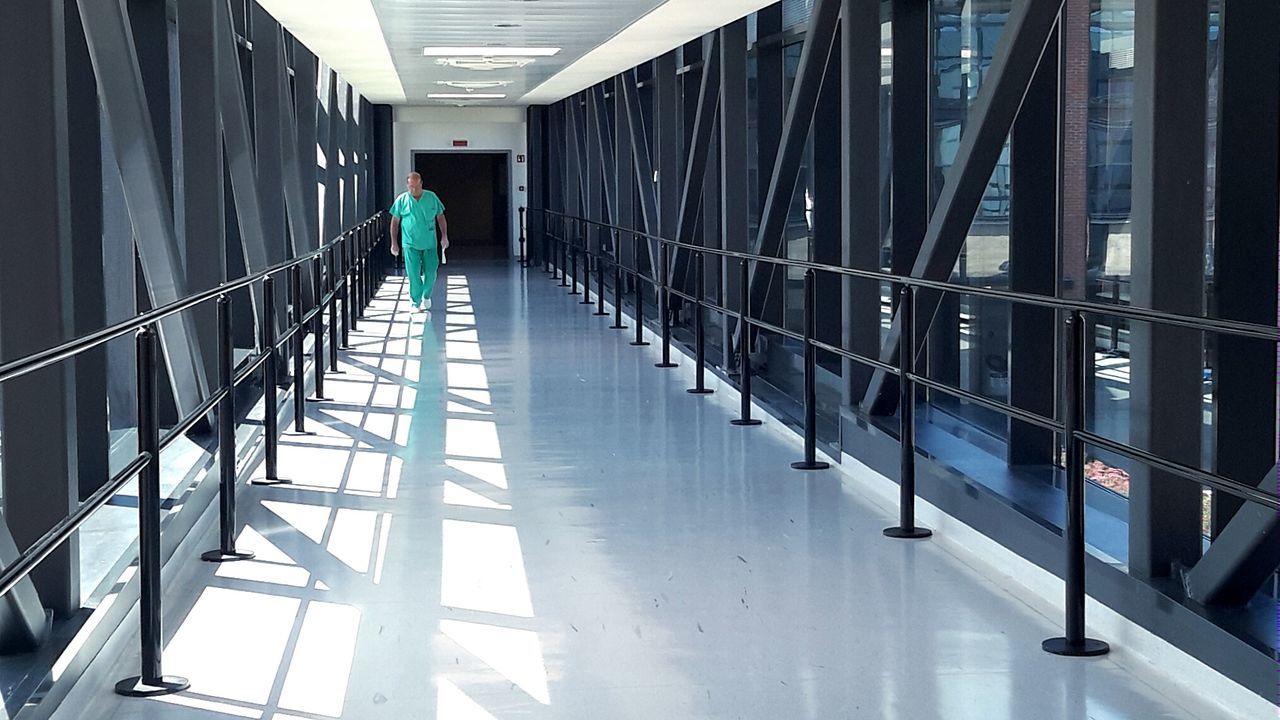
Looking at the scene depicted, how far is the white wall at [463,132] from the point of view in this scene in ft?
75.7

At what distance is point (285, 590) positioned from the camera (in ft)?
14.5

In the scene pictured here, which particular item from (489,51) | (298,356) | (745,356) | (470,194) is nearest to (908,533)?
(745,356)

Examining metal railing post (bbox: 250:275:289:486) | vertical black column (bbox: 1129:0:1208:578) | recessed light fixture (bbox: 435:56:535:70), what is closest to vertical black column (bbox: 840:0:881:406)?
metal railing post (bbox: 250:275:289:486)

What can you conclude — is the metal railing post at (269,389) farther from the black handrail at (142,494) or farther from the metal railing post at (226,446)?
the black handrail at (142,494)

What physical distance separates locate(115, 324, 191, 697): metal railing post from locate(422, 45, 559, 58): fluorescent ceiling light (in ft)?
25.7

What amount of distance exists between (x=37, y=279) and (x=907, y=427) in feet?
9.34

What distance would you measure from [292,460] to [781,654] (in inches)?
135

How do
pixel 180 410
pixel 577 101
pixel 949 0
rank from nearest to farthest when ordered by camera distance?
pixel 180 410 < pixel 949 0 < pixel 577 101

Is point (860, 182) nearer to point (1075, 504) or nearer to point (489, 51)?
point (1075, 504)

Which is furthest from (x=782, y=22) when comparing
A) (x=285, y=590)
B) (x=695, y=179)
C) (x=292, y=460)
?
(x=285, y=590)

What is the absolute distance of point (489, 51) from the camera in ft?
37.7

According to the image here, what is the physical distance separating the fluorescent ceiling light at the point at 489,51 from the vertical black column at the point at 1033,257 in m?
6.12

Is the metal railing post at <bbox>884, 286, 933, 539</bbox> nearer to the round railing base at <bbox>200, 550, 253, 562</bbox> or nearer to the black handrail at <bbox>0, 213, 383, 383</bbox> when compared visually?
the round railing base at <bbox>200, 550, 253, 562</bbox>

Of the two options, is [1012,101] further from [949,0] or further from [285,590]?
[285,590]
